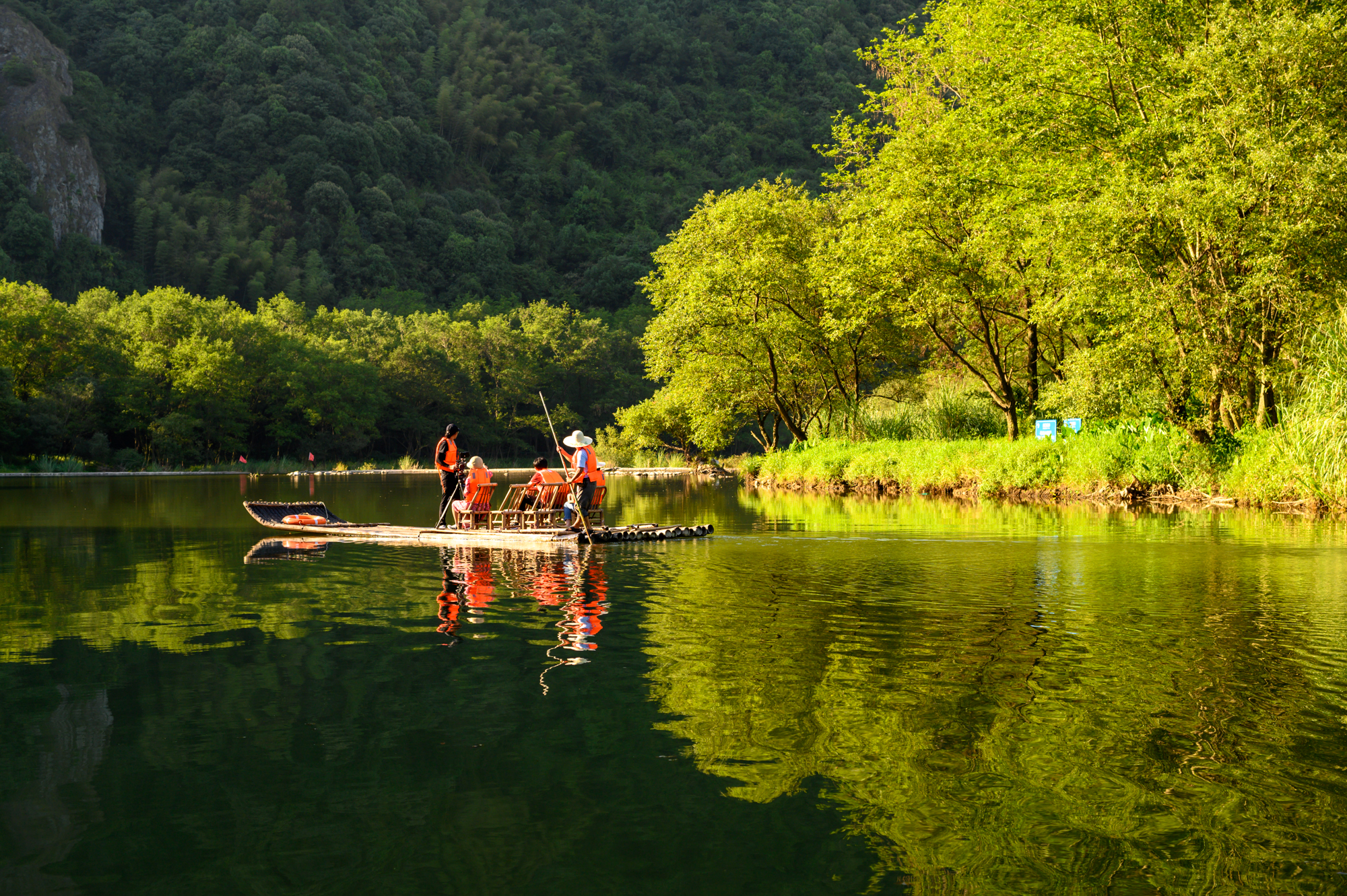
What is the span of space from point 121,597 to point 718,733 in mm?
9640

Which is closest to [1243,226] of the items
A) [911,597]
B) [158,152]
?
[911,597]

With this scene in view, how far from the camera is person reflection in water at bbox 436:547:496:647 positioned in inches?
471

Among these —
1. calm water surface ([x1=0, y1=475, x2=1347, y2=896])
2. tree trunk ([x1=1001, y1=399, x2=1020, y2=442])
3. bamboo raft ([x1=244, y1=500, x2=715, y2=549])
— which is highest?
tree trunk ([x1=1001, y1=399, x2=1020, y2=442])

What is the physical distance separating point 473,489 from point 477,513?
1.63 feet

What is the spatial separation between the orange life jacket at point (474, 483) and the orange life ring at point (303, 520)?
3.38m

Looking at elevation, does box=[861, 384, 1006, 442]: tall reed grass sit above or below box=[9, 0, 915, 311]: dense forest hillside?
below

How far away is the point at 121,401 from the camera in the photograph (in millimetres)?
72000

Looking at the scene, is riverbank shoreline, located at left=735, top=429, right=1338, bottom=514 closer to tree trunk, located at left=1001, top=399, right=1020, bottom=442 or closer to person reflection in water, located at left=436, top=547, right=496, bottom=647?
tree trunk, located at left=1001, top=399, right=1020, bottom=442

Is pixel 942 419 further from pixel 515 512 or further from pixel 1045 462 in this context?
pixel 515 512

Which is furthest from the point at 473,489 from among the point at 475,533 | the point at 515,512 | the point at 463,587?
the point at 463,587

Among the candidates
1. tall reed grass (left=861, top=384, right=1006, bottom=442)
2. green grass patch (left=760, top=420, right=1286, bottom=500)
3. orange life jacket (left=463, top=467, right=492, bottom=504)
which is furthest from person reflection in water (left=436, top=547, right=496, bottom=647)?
tall reed grass (left=861, top=384, right=1006, bottom=442)

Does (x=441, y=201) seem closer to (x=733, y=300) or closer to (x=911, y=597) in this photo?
(x=733, y=300)

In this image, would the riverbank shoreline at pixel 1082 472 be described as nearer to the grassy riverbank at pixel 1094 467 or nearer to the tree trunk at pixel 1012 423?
the grassy riverbank at pixel 1094 467

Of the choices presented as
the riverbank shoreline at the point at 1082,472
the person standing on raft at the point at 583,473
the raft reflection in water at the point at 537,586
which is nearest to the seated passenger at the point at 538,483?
the person standing on raft at the point at 583,473
